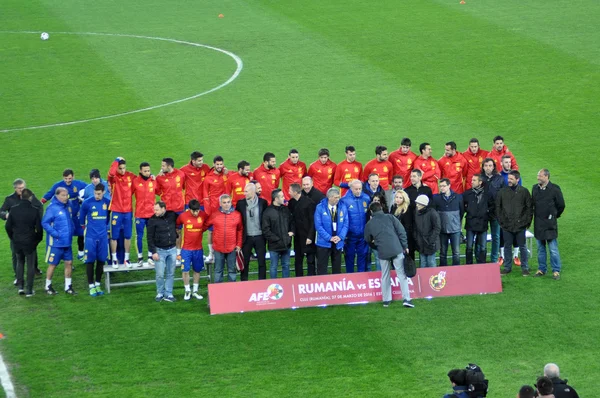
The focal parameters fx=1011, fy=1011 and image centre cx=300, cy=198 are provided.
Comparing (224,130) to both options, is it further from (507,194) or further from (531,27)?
(531,27)

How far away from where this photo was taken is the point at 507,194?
17.5 m

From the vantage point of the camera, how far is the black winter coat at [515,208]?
17.4 metres

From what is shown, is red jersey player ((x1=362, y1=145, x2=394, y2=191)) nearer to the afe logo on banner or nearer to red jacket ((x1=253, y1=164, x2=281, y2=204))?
red jacket ((x1=253, y1=164, x2=281, y2=204))

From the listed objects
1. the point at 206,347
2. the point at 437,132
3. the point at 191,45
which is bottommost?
the point at 206,347

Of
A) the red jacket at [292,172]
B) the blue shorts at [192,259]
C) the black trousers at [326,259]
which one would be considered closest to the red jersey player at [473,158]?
the red jacket at [292,172]

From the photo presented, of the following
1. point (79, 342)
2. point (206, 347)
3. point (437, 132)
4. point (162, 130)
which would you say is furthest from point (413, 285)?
point (162, 130)

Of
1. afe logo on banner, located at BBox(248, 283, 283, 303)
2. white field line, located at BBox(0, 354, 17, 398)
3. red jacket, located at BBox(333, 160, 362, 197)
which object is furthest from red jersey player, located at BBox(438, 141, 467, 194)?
white field line, located at BBox(0, 354, 17, 398)

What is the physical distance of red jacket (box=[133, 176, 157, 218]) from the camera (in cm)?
1827

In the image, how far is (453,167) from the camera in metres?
19.2

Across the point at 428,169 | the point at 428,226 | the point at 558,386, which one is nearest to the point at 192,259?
the point at 428,226

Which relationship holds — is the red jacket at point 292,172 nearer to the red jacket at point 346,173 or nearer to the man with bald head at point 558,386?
the red jacket at point 346,173

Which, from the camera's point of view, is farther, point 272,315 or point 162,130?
point 162,130

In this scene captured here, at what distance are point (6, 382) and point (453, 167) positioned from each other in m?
9.27

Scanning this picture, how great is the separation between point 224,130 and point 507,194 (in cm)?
1060
